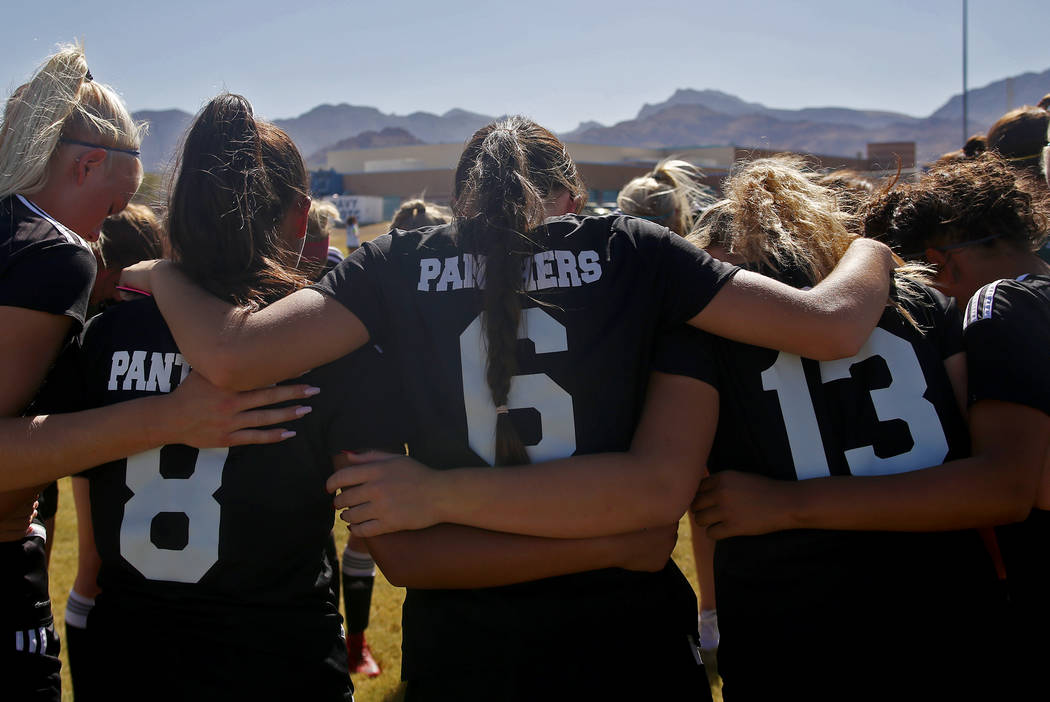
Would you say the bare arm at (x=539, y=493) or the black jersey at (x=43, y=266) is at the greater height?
the black jersey at (x=43, y=266)

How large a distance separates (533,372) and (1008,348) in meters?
1.22

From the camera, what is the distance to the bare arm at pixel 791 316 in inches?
63.8

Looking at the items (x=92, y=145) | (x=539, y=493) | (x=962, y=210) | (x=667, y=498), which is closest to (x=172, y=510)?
(x=539, y=493)

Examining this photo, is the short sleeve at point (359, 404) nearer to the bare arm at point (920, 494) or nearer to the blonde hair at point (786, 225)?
the bare arm at point (920, 494)

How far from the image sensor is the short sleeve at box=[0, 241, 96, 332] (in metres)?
1.65

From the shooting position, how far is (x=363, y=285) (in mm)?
1674

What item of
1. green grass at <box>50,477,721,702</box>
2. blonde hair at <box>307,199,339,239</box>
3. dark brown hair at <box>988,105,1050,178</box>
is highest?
dark brown hair at <box>988,105,1050,178</box>

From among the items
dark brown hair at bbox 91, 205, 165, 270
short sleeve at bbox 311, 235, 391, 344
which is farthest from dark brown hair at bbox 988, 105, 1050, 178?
dark brown hair at bbox 91, 205, 165, 270

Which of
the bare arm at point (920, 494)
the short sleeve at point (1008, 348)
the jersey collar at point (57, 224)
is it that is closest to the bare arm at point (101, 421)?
the jersey collar at point (57, 224)

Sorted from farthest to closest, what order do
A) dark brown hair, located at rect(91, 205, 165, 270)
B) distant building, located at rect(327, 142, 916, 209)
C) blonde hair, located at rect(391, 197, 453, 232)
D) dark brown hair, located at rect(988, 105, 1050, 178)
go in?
distant building, located at rect(327, 142, 916, 209)
blonde hair, located at rect(391, 197, 453, 232)
dark brown hair, located at rect(988, 105, 1050, 178)
dark brown hair, located at rect(91, 205, 165, 270)

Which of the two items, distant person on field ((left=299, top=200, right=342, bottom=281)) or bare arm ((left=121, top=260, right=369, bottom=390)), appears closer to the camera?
bare arm ((left=121, top=260, right=369, bottom=390))

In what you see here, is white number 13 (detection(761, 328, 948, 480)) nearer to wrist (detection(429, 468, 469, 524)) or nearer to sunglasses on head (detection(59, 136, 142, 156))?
wrist (detection(429, 468, 469, 524))

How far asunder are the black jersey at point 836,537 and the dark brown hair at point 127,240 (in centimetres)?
→ 276

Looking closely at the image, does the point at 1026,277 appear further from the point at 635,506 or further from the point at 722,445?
the point at 635,506
